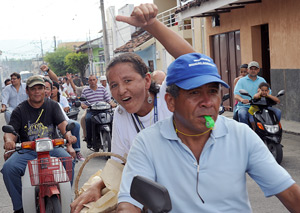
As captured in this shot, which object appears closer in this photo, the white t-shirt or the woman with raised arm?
the woman with raised arm

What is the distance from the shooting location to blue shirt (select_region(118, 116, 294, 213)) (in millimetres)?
2398

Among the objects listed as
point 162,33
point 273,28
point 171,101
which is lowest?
point 171,101

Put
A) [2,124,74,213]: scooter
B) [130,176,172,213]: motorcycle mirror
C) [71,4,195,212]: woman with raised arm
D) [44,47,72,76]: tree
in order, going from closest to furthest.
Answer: [130,176,172,213]: motorcycle mirror → [71,4,195,212]: woman with raised arm → [2,124,74,213]: scooter → [44,47,72,76]: tree

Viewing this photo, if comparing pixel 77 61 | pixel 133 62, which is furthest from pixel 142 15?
pixel 77 61

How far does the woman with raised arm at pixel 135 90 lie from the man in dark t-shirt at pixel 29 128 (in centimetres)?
250

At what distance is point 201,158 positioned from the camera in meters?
2.46

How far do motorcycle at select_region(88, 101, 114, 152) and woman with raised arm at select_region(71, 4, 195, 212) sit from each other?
7053 millimetres

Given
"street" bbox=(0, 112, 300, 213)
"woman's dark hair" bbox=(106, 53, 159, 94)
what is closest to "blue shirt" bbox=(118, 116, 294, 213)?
"woman's dark hair" bbox=(106, 53, 159, 94)

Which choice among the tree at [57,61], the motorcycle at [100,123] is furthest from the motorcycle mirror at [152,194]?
the tree at [57,61]

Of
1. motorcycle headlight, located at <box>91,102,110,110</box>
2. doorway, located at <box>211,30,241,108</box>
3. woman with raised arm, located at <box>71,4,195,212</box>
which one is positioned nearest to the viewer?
woman with raised arm, located at <box>71,4,195,212</box>

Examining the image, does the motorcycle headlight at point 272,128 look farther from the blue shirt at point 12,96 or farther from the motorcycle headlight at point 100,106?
the blue shirt at point 12,96

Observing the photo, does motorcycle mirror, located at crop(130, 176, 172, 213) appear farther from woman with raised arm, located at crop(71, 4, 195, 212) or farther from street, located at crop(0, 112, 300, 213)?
street, located at crop(0, 112, 300, 213)

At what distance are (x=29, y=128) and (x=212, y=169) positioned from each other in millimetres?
3983

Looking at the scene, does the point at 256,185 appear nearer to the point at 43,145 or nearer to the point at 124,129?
the point at 43,145
